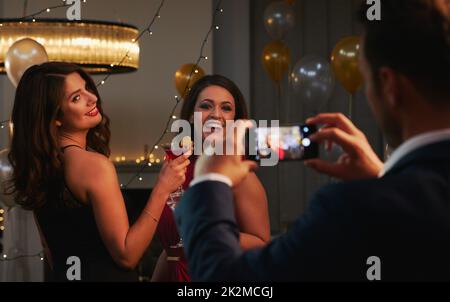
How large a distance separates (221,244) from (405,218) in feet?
0.76

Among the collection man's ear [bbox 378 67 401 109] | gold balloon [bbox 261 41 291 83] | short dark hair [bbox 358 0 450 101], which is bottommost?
man's ear [bbox 378 67 401 109]

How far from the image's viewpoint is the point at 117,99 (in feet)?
23.5

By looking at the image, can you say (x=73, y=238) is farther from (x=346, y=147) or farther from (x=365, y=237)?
(x=365, y=237)

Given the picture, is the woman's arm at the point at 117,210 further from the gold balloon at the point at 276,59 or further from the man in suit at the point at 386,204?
the gold balloon at the point at 276,59

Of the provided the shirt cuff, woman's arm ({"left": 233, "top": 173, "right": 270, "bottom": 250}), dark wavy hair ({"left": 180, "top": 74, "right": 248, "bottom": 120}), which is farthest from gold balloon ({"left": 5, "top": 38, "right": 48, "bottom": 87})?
the shirt cuff

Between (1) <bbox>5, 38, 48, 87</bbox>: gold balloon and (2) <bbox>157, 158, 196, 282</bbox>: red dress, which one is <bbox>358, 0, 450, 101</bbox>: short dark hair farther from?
(1) <bbox>5, 38, 48, 87</bbox>: gold balloon

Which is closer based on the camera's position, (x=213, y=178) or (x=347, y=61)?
(x=213, y=178)

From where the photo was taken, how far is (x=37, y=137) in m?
2.43

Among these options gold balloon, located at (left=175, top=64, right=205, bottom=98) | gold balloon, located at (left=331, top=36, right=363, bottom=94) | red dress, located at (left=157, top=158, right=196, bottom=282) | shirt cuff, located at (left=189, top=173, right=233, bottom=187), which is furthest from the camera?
gold balloon, located at (left=175, top=64, right=205, bottom=98)

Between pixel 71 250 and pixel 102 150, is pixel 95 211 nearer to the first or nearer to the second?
pixel 71 250

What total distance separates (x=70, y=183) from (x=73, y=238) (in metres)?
0.17

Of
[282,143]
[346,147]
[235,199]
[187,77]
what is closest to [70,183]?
[235,199]

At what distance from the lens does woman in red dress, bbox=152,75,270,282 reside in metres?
2.63
